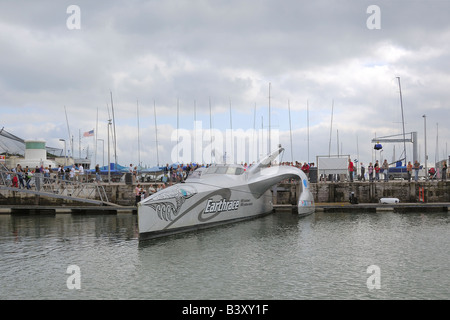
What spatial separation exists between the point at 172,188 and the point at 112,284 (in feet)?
24.9

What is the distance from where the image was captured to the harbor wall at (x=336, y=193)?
93.7ft

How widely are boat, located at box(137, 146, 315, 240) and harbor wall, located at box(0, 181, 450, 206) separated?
409cm

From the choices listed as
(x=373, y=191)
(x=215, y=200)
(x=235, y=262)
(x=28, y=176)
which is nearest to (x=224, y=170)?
(x=215, y=200)

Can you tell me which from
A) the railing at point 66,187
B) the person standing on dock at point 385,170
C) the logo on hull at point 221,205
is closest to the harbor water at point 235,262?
the logo on hull at point 221,205

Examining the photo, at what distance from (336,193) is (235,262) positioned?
18435 millimetres

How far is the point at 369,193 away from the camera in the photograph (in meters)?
29.2

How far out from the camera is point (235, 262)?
505 inches

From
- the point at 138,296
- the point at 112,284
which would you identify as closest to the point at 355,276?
the point at 138,296

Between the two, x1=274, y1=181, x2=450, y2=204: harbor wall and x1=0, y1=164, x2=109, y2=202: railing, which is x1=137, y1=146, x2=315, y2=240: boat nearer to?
x1=274, y1=181, x2=450, y2=204: harbor wall

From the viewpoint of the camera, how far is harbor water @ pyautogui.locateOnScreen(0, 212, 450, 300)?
32.7 ft

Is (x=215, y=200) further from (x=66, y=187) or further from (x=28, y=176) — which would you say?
(x=28, y=176)

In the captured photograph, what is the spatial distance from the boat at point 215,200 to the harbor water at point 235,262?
0.72m

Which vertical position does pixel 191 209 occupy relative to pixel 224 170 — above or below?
below
